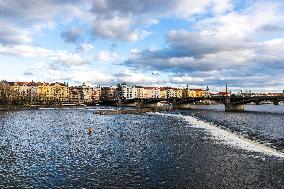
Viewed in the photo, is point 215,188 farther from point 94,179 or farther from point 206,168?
point 94,179

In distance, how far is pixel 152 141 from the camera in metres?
60.8

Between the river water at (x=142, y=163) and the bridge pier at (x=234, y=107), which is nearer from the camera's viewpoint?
the river water at (x=142, y=163)

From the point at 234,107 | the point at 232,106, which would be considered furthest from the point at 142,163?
the point at 232,106

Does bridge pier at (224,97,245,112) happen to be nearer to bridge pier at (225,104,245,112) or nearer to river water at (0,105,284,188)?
bridge pier at (225,104,245,112)

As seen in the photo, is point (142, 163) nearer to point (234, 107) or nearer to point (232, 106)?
point (234, 107)

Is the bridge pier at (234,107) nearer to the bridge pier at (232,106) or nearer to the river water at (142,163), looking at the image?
the bridge pier at (232,106)

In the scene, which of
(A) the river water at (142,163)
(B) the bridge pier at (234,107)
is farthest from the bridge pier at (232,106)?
(A) the river water at (142,163)

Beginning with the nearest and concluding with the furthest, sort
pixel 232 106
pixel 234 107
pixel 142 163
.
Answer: pixel 142 163, pixel 234 107, pixel 232 106

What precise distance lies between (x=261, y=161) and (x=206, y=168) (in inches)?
304

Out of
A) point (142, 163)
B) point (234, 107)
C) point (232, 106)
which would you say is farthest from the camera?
point (232, 106)

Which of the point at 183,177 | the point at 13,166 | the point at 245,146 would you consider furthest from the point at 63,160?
the point at 245,146

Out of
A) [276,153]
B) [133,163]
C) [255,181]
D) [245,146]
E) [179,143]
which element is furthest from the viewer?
[179,143]

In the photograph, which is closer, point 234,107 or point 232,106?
point 234,107

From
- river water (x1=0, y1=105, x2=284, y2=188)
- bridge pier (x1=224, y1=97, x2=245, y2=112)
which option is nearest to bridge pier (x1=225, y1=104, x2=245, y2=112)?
bridge pier (x1=224, y1=97, x2=245, y2=112)
